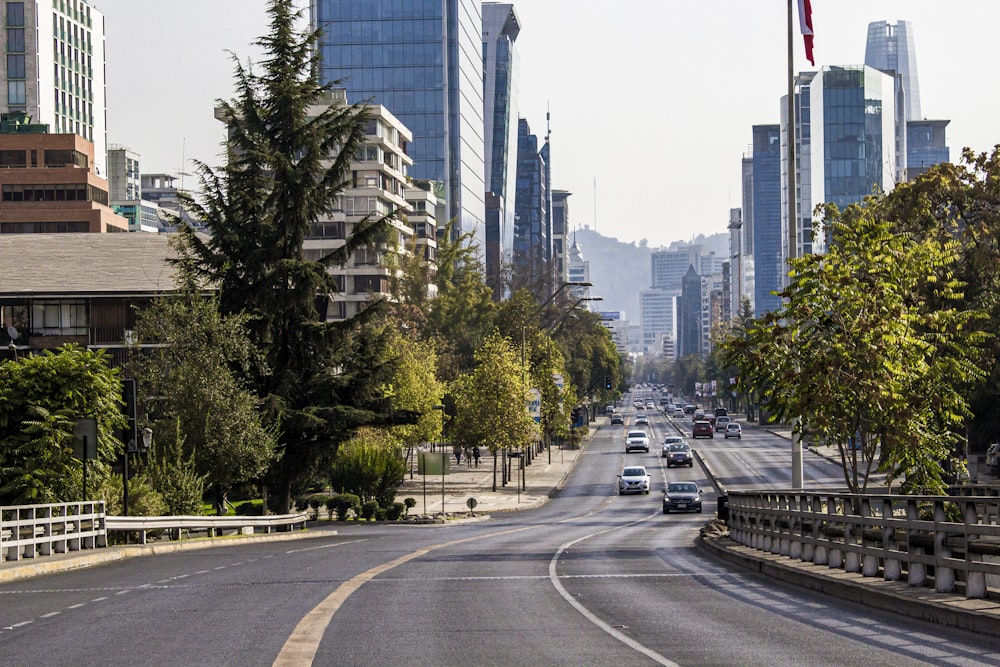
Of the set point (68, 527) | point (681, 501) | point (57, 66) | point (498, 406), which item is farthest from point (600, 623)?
point (57, 66)

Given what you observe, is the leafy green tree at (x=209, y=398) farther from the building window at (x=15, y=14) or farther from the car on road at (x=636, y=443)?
the building window at (x=15, y=14)

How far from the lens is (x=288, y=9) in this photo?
52188mm

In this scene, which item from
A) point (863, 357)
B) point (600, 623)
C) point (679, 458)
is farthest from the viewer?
point (679, 458)

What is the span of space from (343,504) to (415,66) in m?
122

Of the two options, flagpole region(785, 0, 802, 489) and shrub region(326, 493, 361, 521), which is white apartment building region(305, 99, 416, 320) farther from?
flagpole region(785, 0, 802, 489)

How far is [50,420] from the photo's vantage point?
3206cm

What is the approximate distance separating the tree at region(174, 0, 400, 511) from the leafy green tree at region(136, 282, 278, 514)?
2.57 m

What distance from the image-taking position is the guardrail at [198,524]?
32094mm

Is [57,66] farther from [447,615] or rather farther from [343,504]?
[447,615]

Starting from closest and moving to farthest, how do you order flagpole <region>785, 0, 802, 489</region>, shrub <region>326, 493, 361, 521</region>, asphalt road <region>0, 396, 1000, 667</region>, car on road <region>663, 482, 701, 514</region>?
asphalt road <region>0, 396, 1000, 667</region> < flagpole <region>785, 0, 802, 489</region> < shrub <region>326, 493, 361, 521</region> < car on road <region>663, 482, 701, 514</region>

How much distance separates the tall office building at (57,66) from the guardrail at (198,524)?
9768cm

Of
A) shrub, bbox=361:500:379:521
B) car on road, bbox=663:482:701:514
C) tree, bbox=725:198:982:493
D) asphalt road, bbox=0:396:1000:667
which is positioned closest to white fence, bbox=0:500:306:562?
asphalt road, bbox=0:396:1000:667

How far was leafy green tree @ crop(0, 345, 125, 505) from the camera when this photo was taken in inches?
1258

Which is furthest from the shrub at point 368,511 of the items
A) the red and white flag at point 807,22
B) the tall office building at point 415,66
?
the tall office building at point 415,66
